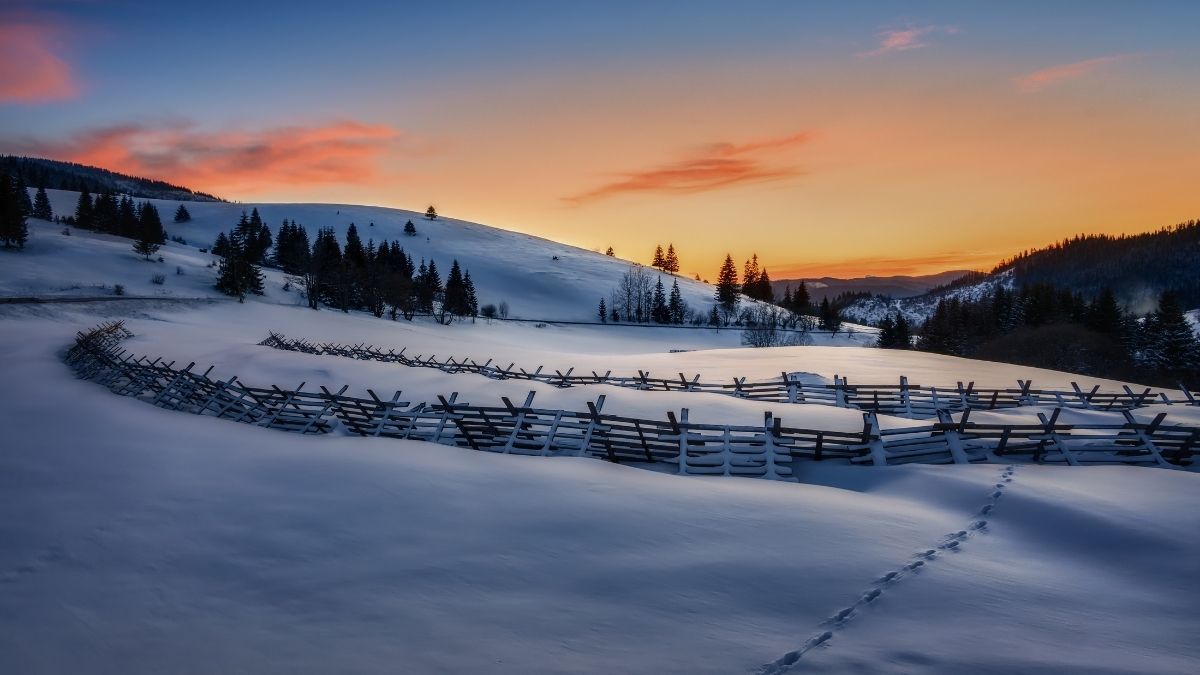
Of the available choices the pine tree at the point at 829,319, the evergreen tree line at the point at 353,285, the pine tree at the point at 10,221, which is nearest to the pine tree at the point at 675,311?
the pine tree at the point at 829,319

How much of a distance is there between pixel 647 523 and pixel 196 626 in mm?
4065

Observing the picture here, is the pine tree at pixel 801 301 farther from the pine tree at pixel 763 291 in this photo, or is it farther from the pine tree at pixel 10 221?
the pine tree at pixel 10 221

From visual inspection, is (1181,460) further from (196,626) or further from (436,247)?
(436,247)

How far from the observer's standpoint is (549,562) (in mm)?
5480

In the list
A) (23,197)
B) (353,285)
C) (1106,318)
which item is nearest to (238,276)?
(353,285)

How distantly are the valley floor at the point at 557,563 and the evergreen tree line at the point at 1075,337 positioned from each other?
62.6 metres

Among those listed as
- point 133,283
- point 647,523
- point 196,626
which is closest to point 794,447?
point 647,523

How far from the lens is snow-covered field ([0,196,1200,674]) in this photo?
4043 millimetres

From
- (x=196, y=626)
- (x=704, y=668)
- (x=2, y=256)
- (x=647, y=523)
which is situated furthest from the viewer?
(x=2, y=256)

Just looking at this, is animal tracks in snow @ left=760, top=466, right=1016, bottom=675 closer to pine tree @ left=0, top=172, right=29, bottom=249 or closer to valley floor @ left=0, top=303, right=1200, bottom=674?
valley floor @ left=0, top=303, right=1200, bottom=674

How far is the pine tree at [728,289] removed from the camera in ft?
368

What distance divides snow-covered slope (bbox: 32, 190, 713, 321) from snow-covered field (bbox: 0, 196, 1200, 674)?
9628 cm

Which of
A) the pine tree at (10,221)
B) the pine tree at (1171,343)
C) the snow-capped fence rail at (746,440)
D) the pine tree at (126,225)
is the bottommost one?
the snow-capped fence rail at (746,440)

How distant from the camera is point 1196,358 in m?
55.7
